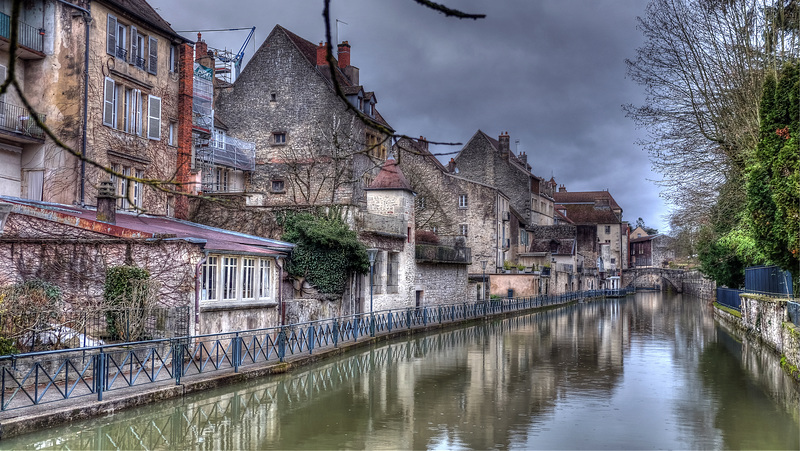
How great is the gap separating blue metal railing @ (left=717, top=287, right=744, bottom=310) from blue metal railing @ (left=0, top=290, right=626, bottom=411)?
20.3m

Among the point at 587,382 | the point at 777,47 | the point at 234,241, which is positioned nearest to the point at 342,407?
the point at 587,382

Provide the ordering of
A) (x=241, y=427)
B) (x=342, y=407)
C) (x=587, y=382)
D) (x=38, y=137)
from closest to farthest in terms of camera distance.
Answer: (x=241, y=427)
(x=342, y=407)
(x=587, y=382)
(x=38, y=137)

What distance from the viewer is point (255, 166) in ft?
121

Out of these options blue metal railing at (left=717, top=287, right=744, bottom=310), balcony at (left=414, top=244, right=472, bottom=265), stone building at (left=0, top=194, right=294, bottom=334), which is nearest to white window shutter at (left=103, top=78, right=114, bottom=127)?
stone building at (left=0, top=194, right=294, bottom=334)

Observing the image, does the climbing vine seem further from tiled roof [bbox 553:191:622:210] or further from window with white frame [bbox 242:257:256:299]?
tiled roof [bbox 553:191:622:210]

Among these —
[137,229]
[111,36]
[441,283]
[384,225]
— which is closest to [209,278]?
[137,229]

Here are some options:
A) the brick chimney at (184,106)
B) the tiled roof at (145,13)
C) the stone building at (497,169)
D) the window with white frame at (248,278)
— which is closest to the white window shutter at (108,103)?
the tiled roof at (145,13)

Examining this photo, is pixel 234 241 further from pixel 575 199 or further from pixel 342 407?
pixel 575 199

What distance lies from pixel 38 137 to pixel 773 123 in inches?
879

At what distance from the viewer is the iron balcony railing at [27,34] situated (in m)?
21.1

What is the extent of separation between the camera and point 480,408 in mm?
12883

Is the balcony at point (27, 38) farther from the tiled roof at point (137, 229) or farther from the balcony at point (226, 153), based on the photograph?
the balcony at point (226, 153)

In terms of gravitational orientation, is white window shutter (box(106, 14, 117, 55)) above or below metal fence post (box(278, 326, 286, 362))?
above

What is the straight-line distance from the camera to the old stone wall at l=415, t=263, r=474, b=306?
34875mm
